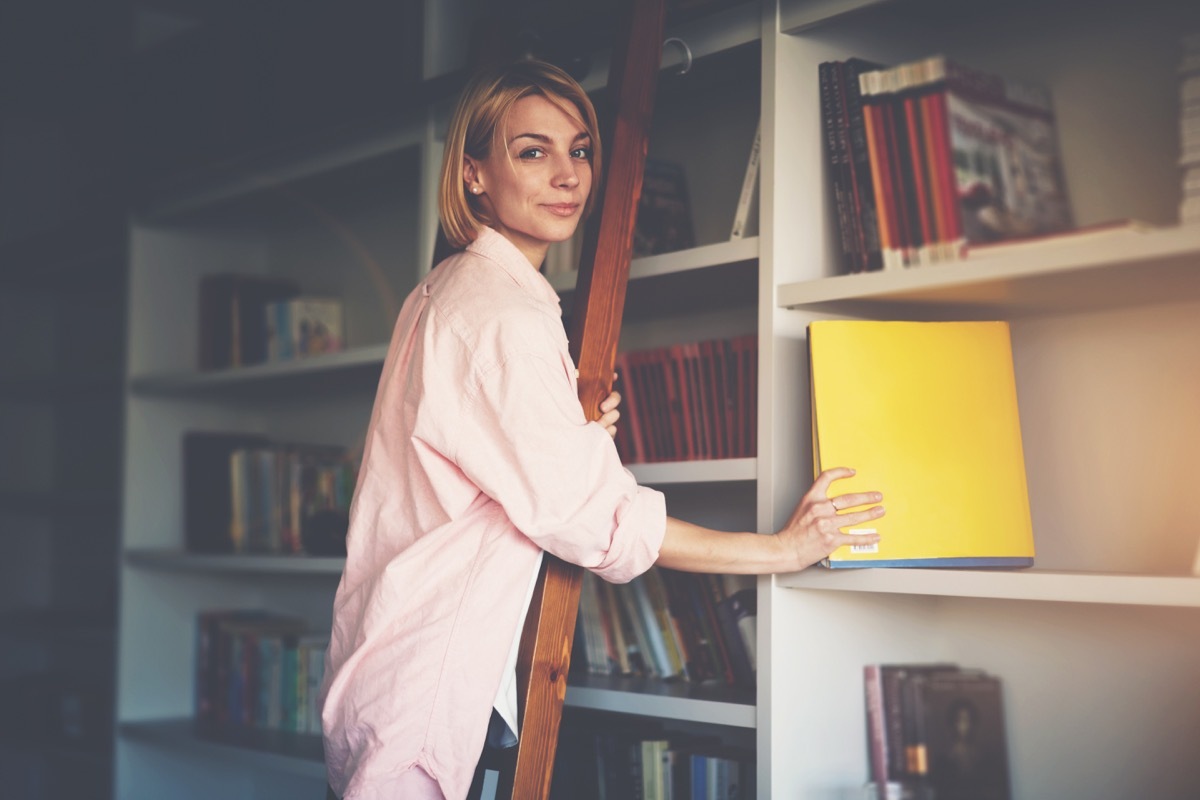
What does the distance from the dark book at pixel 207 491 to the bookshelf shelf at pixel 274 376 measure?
5.5 inches

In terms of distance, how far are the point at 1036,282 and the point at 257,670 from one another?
209 cm

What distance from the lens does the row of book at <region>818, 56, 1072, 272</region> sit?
1319 millimetres

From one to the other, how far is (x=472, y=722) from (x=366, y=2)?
2.09m

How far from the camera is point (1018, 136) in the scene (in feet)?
4.51

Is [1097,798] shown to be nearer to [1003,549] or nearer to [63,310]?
[1003,549]

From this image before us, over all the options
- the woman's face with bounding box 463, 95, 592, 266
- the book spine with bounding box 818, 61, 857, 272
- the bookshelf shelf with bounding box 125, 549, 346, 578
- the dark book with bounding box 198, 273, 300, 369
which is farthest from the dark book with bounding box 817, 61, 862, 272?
the dark book with bounding box 198, 273, 300, 369

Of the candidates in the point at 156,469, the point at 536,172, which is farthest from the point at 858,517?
the point at 156,469

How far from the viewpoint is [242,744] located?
8.32 ft

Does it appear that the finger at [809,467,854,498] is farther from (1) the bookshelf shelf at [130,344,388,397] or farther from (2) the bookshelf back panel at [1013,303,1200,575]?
(1) the bookshelf shelf at [130,344,388,397]

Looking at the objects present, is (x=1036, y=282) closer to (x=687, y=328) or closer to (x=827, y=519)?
(x=827, y=519)

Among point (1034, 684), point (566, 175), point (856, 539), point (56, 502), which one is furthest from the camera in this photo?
point (56, 502)

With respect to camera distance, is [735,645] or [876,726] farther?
[735,645]

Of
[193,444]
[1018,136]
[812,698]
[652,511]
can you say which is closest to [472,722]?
[652,511]

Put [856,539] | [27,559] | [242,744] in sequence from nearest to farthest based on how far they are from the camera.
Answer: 1. [856,539]
2. [242,744]
3. [27,559]
